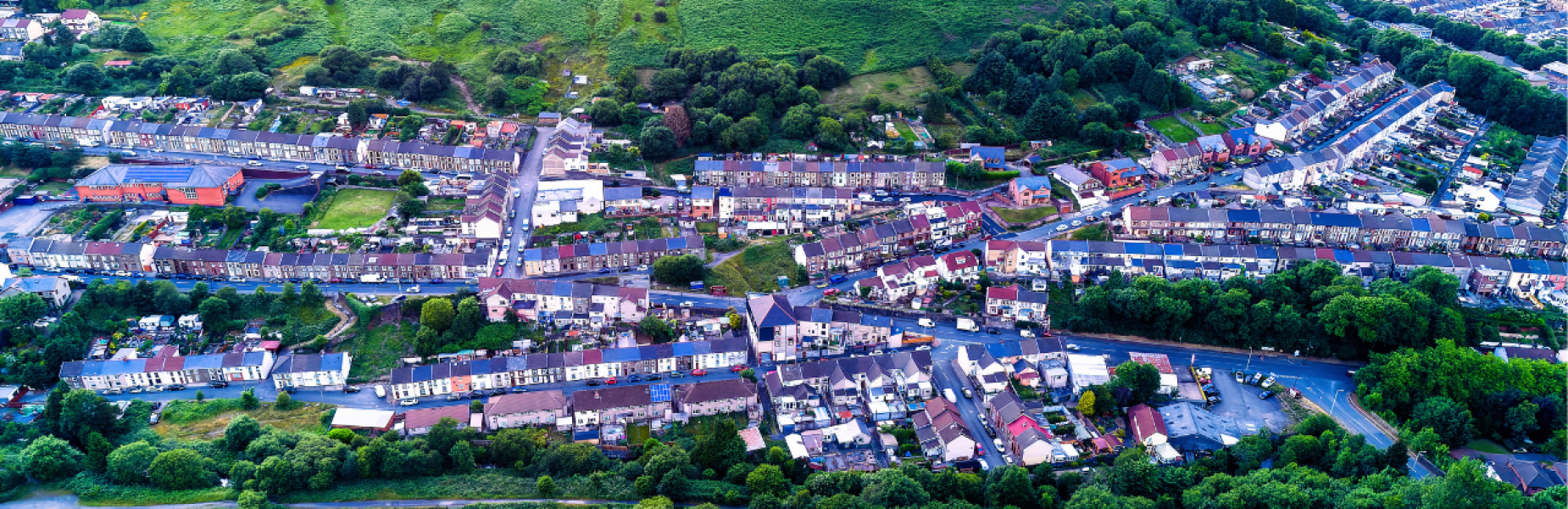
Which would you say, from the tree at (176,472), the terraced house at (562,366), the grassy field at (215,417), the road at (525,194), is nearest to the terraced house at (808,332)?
the terraced house at (562,366)

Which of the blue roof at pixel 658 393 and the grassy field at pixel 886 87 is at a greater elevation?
the grassy field at pixel 886 87

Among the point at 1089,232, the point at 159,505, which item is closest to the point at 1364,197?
the point at 1089,232

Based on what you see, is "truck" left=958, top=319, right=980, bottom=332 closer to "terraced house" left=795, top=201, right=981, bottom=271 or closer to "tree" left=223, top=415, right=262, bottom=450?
"terraced house" left=795, top=201, right=981, bottom=271

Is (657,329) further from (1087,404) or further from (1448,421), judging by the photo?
(1448,421)

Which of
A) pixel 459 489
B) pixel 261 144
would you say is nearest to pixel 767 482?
pixel 459 489

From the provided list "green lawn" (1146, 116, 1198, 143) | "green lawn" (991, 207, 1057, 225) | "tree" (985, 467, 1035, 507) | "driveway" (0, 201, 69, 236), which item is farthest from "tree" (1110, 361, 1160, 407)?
"driveway" (0, 201, 69, 236)

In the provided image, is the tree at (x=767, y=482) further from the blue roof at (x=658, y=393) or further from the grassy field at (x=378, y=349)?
the grassy field at (x=378, y=349)
